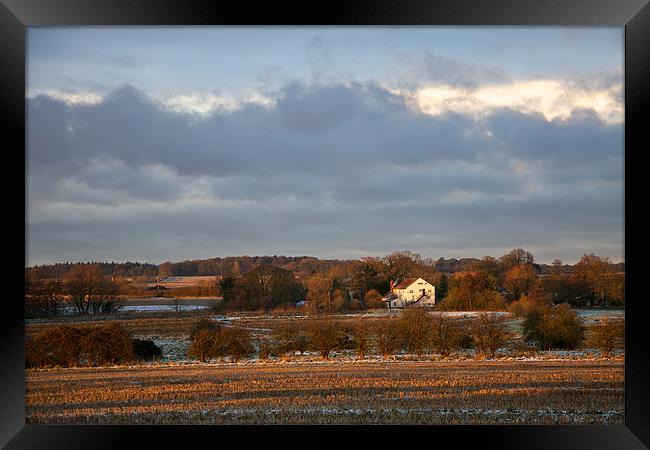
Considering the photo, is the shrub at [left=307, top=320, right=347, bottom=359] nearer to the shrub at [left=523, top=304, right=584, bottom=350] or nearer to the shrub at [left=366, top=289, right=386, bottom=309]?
the shrub at [left=366, top=289, right=386, bottom=309]

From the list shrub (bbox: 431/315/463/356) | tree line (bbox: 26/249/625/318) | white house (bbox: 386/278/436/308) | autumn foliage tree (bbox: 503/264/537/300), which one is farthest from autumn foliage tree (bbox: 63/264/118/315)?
autumn foliage tree (bbox: 503/264/537/300)

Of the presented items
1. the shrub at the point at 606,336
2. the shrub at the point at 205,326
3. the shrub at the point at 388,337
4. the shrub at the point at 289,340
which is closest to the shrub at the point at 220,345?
the shrub at the point at 205,326

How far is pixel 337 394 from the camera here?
26.4 ft

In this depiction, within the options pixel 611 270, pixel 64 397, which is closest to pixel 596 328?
pixel 611 270

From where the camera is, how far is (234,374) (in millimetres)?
10062

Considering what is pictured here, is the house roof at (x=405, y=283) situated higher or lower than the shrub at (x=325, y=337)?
higher

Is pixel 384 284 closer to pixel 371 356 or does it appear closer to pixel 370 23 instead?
pixel 371 356

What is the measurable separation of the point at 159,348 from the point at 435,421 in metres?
7.64

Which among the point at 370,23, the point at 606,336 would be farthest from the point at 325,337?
the point at 370,23

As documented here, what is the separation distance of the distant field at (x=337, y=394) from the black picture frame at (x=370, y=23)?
1892 millimetres

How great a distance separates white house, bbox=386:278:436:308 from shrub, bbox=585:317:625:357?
310cm

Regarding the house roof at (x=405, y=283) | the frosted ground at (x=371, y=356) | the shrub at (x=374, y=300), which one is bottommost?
the frosted ground at (x=371, y=356)

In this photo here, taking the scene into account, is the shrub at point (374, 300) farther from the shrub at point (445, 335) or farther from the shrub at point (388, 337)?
the shrub at point (445, 335)

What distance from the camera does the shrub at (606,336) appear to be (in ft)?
38.8
